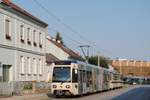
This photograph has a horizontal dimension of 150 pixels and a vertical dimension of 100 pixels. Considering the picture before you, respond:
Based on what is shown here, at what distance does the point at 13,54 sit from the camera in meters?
45.1

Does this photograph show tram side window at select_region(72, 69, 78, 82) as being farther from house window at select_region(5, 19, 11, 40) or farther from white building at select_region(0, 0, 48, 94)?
house window at select_region(5, 19, 11, 40)

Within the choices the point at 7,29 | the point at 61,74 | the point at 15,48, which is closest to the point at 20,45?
the point at 15,48

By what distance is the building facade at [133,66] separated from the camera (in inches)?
5842

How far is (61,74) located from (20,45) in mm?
11186

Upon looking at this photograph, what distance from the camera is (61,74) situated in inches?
1476

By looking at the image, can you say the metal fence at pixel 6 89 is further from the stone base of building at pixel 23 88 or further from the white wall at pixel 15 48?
the white wall at pixel 15 48

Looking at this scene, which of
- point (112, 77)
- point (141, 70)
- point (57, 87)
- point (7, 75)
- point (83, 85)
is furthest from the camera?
point (141, 70)

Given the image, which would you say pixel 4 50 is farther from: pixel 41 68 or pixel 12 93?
pixel 41 68

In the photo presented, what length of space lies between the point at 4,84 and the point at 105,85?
72.7ft

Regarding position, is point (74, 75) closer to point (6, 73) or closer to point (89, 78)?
point (89, 78)

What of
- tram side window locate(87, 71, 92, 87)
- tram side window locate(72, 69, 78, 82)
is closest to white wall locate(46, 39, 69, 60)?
tram side window locate(87, 71, 92, 87)

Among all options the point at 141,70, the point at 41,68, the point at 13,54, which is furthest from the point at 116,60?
the point at 13,54

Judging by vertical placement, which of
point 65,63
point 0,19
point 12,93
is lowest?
point 12,93

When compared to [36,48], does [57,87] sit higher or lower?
lower
